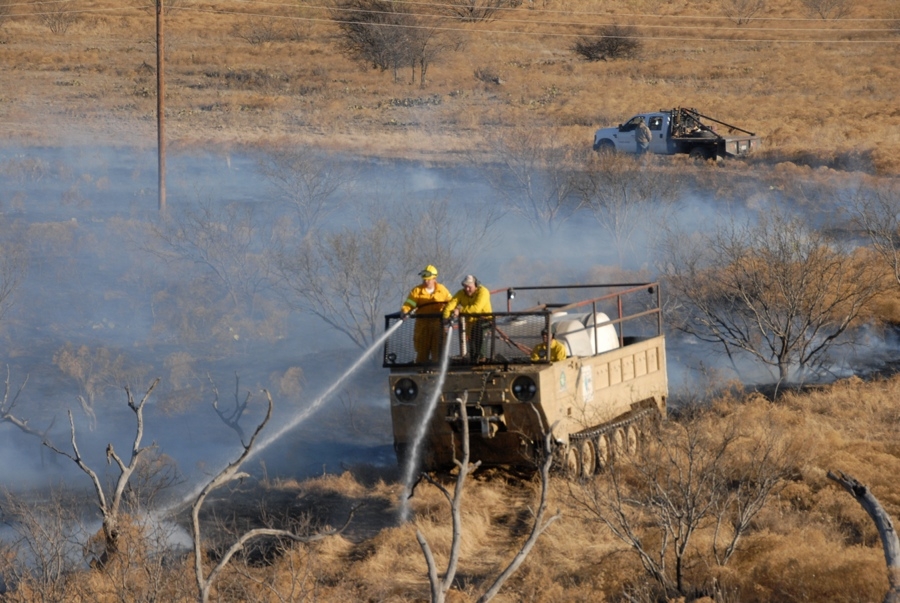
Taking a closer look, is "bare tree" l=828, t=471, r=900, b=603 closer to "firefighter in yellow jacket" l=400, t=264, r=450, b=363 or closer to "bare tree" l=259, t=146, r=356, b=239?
"firefighter in yellow jacket" l=400, t=264, r=450, b=363

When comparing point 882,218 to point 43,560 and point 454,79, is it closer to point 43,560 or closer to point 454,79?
point 43,560

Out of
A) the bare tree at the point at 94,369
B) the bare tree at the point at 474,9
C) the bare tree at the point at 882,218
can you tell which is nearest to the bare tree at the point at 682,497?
the bare tree at the point at 882,218

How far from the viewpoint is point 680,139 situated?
142ft

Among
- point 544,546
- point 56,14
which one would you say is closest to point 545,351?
point 544,546

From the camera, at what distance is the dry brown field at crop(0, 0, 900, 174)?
169 feet

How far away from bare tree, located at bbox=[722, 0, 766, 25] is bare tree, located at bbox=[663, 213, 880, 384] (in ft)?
155

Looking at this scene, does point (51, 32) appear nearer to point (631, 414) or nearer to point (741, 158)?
point (741, 158)

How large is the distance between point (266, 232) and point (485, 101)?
2053cm

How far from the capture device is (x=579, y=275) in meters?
36.4

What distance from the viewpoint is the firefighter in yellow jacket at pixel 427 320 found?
57.8 ft

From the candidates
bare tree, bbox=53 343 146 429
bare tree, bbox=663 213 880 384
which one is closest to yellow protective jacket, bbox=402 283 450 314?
bare tree, bbox=663 213 880 384

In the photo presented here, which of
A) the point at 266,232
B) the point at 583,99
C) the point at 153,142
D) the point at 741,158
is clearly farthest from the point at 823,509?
the point at 583,99

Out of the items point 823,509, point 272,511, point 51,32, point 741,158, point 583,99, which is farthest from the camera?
point 51,32

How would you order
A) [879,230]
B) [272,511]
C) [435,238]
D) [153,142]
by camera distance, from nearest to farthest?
[272,511], [879,230], [435,238], [153,142]
